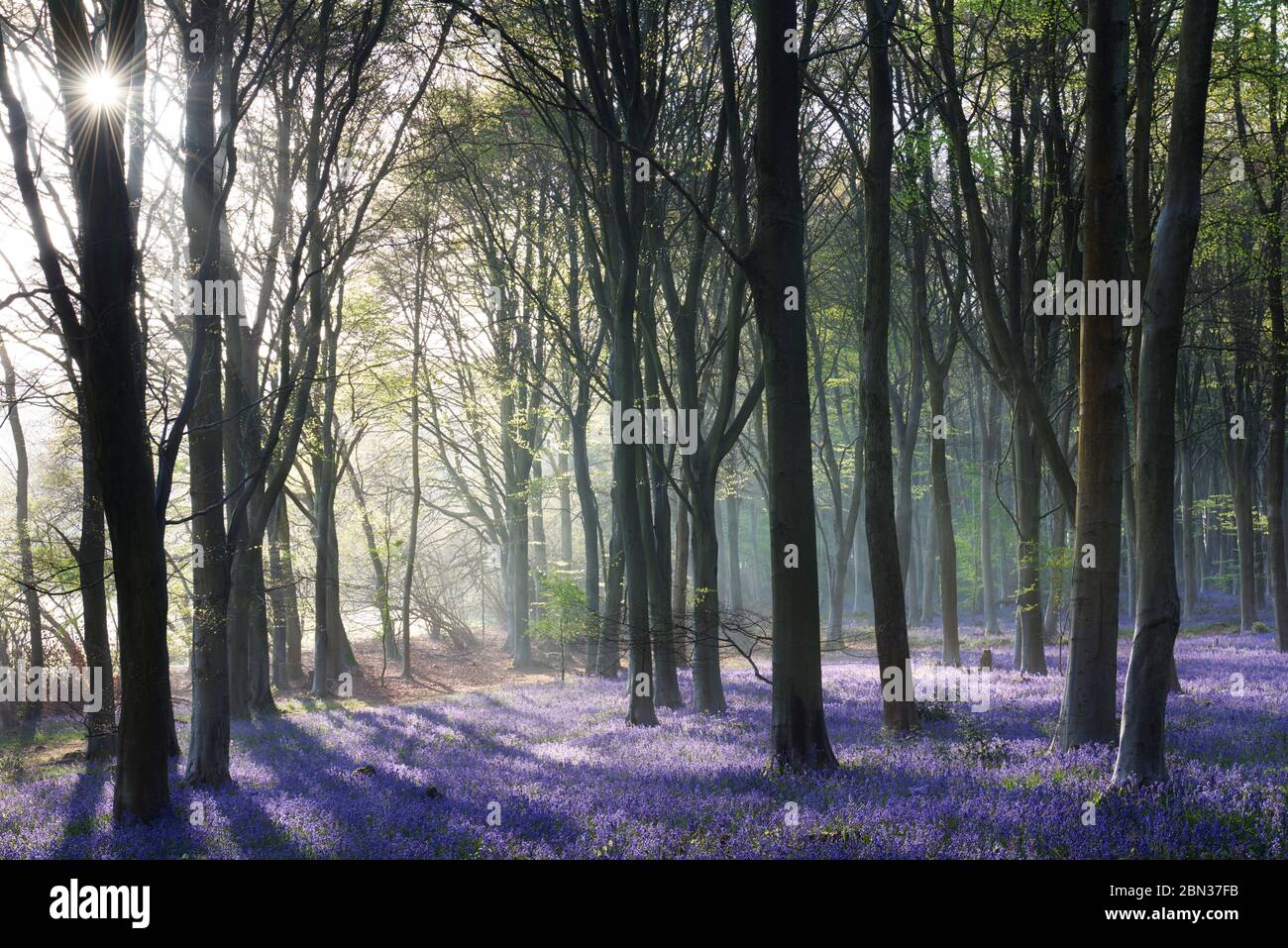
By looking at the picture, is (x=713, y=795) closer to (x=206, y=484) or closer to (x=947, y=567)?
(x=206, y=484)

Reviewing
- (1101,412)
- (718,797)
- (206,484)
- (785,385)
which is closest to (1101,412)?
(1101,412)

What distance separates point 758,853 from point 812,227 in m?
25.4

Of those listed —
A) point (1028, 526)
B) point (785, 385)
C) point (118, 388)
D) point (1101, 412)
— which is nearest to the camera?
point (118, 388)

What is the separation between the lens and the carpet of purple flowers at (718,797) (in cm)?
590

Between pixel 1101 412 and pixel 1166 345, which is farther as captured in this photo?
pixel 1101 412

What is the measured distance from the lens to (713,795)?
7578 millimetres

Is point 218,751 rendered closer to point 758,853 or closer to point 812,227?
point 758,853

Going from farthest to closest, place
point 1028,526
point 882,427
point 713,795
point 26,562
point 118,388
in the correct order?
point 26,562 → point 1028,526 → point 882,427 → point 713,795 → point 118,388

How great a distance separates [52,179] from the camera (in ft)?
48.9

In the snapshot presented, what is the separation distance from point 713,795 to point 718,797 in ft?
0.51

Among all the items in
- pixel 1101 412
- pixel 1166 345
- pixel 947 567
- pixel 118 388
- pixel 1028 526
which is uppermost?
pixel 1166 345

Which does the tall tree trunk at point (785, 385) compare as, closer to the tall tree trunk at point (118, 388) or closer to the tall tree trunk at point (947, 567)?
the tall tree trunk at point (118, 388)
